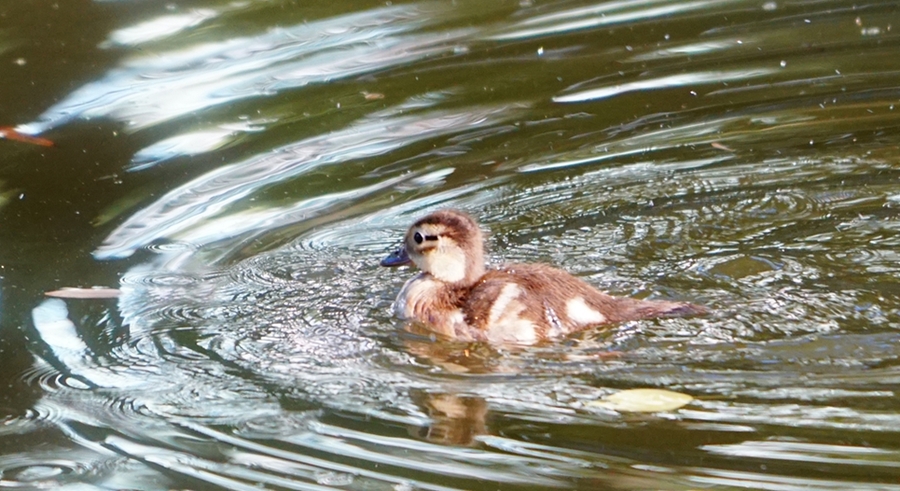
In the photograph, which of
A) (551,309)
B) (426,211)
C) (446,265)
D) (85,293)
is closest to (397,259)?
(446,265)

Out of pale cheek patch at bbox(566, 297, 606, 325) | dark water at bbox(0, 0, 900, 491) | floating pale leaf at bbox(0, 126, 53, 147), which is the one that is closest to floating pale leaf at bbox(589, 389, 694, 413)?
dark water at bbox(0, 0, 900, 491)

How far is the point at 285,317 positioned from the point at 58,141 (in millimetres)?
2490

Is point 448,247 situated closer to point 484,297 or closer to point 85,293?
point 484,297

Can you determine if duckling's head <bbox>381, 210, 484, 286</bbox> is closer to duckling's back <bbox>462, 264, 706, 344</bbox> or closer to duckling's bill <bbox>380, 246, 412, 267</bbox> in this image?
duckling's bill <bbox>380, 246, 412, 267</bbox>

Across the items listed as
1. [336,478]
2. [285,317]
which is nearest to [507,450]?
[336,478]

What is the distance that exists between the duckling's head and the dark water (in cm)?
22

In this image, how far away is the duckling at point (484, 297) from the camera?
4.36m

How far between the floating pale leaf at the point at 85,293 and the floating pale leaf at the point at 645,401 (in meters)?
2.15

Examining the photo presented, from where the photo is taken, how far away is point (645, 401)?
363 cm

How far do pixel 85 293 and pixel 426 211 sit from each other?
1.51 meters

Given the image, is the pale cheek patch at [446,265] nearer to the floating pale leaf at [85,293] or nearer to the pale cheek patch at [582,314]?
the pale cheek patch at [582,314]

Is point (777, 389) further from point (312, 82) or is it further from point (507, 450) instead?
point (312, 82)

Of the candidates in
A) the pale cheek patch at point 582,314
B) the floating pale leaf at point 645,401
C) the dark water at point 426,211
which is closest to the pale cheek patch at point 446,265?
the dark water at point 426,211

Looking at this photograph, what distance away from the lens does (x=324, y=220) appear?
5566 millimetres
